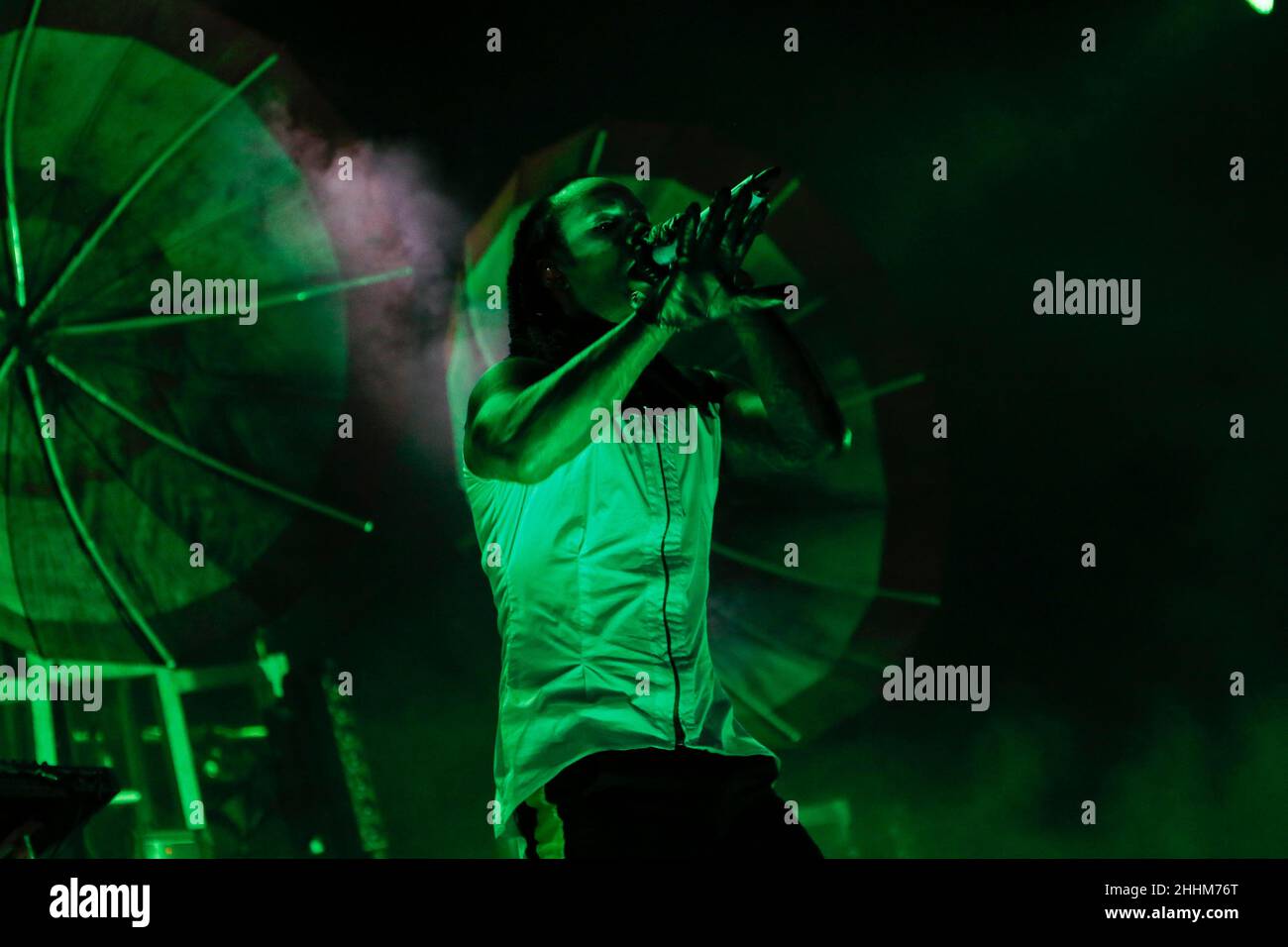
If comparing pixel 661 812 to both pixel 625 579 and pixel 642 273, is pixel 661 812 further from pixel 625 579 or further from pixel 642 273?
pixel 642 273

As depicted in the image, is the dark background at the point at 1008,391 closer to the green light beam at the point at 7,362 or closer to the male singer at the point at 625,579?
the green light beam at the point at 7,362

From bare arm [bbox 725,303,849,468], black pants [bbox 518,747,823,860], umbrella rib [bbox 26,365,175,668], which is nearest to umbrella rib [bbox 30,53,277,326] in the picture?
umbrella rib [bbox 26,365,175,668]

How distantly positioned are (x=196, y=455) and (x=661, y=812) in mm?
2658

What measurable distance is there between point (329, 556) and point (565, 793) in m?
2.31

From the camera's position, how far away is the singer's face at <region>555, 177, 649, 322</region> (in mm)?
2328

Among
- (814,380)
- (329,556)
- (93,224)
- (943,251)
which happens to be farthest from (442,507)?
(814,380)

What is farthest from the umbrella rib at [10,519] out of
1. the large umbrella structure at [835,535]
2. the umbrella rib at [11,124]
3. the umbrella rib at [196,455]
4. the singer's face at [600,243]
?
the singer's face at [600,243]

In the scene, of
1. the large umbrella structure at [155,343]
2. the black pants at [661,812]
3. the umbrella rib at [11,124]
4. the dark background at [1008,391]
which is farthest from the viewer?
the dark background at [1008,391]

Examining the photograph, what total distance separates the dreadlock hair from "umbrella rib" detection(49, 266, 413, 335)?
5.77 feet

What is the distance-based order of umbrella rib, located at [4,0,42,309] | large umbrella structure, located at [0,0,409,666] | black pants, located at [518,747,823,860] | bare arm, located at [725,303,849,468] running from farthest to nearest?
large umbrella structure, located at [0,0,409,666] < umbrella rib, located at [4,0,42,309] < bare arm, located at [725,303,849,468] < black pants, located at [518,747,823,860]

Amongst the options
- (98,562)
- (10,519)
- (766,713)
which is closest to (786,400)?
(766,713)

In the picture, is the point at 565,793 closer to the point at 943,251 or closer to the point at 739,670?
the point at 739,670

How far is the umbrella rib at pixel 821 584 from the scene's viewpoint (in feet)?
13.7

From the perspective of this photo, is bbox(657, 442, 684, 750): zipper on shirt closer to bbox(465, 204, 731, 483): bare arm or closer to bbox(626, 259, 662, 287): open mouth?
bbox(465, 204, 731, 483): bare arm
